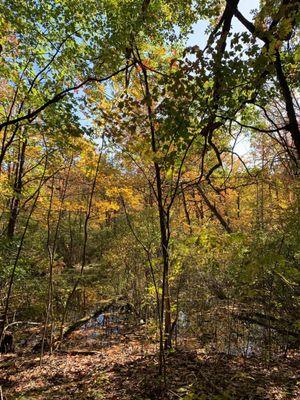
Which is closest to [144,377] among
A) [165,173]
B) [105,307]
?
[165,173]

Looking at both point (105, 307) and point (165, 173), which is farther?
point (105, 307)

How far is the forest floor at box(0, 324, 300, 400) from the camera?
4.38 metres

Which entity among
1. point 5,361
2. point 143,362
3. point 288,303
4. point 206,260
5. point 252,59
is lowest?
point 5,361

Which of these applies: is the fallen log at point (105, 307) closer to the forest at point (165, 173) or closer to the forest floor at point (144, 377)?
the forest at point (165, 173)

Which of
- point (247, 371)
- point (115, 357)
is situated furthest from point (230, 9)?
point (115, 357)

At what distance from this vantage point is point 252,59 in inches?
112

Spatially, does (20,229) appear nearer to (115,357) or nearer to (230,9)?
(115,357)

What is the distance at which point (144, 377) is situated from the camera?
5074 mm

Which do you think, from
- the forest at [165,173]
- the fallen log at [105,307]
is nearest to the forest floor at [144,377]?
the forest at [165,173]

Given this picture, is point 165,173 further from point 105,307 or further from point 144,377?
point 105,307

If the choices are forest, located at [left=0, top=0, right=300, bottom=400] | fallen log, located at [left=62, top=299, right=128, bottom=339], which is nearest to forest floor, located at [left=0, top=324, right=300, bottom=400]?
forest, located at [left=0, top=0, right=300, bottom=400]

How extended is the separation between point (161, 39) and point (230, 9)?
77.9 inches

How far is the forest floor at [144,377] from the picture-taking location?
4379mm

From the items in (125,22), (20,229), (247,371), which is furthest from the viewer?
(20,229)
